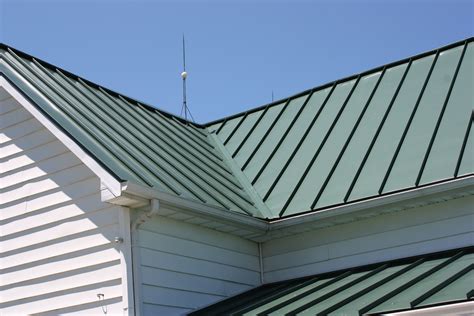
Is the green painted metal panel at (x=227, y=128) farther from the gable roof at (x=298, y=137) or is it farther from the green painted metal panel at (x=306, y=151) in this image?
the green painted metal panel at (x=306, y=151)

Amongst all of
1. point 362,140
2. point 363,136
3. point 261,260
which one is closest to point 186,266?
point 261,260

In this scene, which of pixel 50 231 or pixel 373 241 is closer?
pixel 50 231

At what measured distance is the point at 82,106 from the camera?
13742mm

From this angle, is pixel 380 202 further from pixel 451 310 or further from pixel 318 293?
pixel 451 310

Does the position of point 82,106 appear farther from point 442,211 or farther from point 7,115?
point 442,211

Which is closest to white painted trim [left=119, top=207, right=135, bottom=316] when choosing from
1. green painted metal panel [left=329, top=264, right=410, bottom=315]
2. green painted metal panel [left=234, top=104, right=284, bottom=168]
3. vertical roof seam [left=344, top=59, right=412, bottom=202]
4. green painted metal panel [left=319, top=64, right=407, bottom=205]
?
green painted metal panel [left=329, top=264, right=410, bottom=315]

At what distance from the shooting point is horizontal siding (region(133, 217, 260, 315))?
11266mm

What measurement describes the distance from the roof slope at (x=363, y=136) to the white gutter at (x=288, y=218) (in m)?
0.28

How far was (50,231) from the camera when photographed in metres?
11.9

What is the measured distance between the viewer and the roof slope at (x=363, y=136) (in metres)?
12.7

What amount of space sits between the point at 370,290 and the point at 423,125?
13.0 ft

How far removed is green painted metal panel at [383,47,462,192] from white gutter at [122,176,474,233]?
1.36 feet

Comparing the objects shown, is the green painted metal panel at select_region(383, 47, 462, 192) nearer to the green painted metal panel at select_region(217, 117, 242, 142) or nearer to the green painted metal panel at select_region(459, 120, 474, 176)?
the green painted metal panel at select_region(459, 120, 474, 176)

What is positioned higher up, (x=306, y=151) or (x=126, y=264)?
(x=306, y=151)
